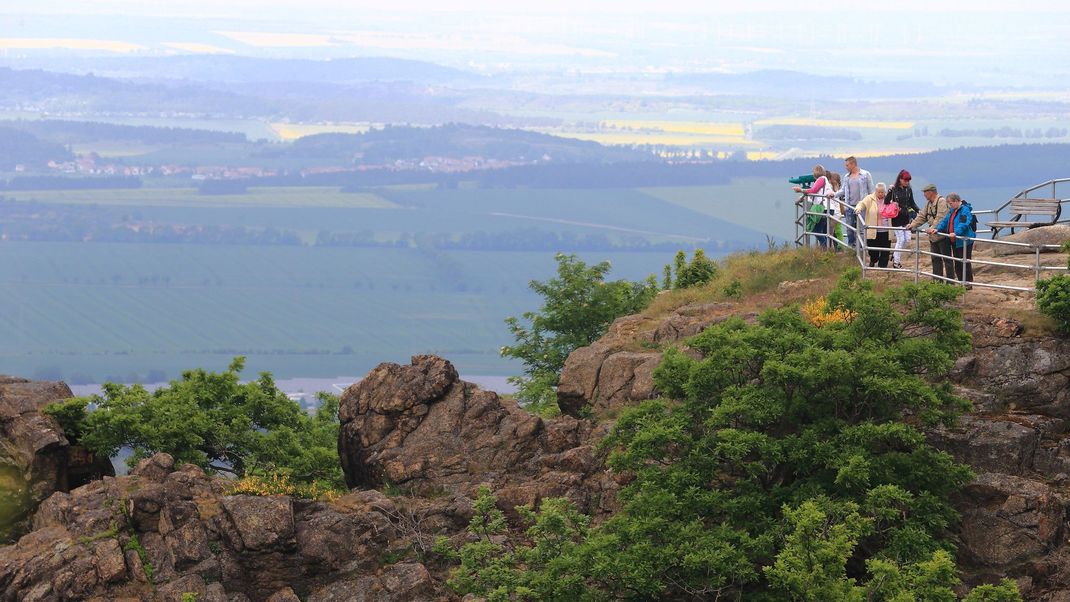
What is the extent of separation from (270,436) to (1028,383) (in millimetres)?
24273

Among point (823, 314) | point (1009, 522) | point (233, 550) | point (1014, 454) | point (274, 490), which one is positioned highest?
point (823, 314)

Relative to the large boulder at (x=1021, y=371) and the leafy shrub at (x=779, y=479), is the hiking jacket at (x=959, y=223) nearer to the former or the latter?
the large boulder at (x=1021, y=371)

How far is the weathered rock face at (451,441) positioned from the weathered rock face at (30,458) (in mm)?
7806

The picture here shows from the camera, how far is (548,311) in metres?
63.0

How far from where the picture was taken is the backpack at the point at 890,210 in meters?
41.8

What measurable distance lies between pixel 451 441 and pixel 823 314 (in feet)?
30.9

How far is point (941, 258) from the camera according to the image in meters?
40.3

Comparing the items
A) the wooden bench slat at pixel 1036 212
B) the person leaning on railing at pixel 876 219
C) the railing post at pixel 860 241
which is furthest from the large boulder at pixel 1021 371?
the wooden bench slat at pixel 1036 212

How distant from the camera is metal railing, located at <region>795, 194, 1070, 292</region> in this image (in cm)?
3716

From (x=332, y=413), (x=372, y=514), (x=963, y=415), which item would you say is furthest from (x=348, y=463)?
(x=332, y=413)

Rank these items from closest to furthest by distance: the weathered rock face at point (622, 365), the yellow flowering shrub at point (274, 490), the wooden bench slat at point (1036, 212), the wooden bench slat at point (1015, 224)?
1. the yellow flowering shrub at point (274, 490)
2. the weathered rock face at point (622, 365)
3. the wooden bench slat at point (1015, 224)
4. the wooden bench slat at point (1036, 212)

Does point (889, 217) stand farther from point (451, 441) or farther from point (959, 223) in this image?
point (451, 441)

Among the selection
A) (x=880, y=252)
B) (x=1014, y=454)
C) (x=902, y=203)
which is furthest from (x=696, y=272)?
(x=1014, y=454)

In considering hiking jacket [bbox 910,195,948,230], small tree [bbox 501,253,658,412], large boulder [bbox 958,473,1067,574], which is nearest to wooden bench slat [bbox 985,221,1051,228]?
hiking jacket [bbox 910,195,948,230]
